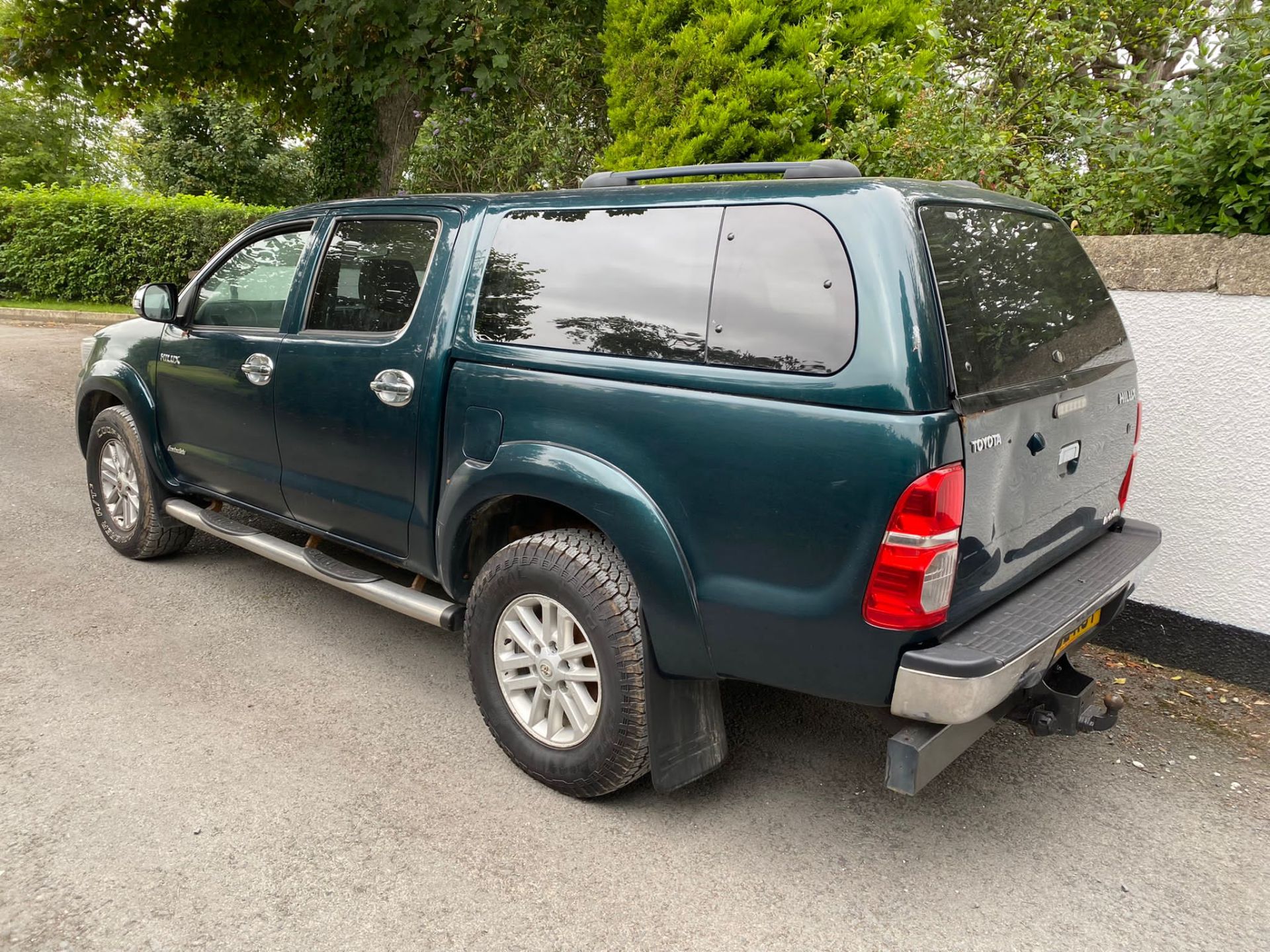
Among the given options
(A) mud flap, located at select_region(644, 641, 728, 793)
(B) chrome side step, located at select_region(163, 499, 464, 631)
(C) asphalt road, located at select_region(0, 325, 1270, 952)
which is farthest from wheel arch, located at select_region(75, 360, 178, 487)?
(A) mud flap, located at select_region(644, 641, 728, 793)

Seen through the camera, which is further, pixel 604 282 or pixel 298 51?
pixel 298 51

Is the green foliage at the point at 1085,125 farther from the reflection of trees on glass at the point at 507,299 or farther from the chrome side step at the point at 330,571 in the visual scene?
the chrome side step at the point at 330,571

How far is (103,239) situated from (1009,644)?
16931 mm

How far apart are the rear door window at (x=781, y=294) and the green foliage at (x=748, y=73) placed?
4066 millimetres

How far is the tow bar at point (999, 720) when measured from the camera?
96.8 inches

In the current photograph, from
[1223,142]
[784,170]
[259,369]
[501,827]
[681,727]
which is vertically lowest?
[501,827]

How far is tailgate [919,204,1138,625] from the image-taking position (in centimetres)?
249

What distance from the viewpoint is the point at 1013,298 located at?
281 cm

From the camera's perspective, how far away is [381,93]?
922 cm

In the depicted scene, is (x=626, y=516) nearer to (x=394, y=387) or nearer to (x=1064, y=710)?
(x=394, y=387)

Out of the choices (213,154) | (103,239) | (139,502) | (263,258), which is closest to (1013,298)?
(263,258)

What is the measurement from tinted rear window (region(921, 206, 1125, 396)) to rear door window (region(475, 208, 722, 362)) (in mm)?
671

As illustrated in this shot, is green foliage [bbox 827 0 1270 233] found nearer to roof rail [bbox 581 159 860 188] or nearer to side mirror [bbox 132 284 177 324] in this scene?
roof rail [bbox 581 159 860 188]

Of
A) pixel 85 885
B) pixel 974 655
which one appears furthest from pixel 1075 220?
pixel 85 885
